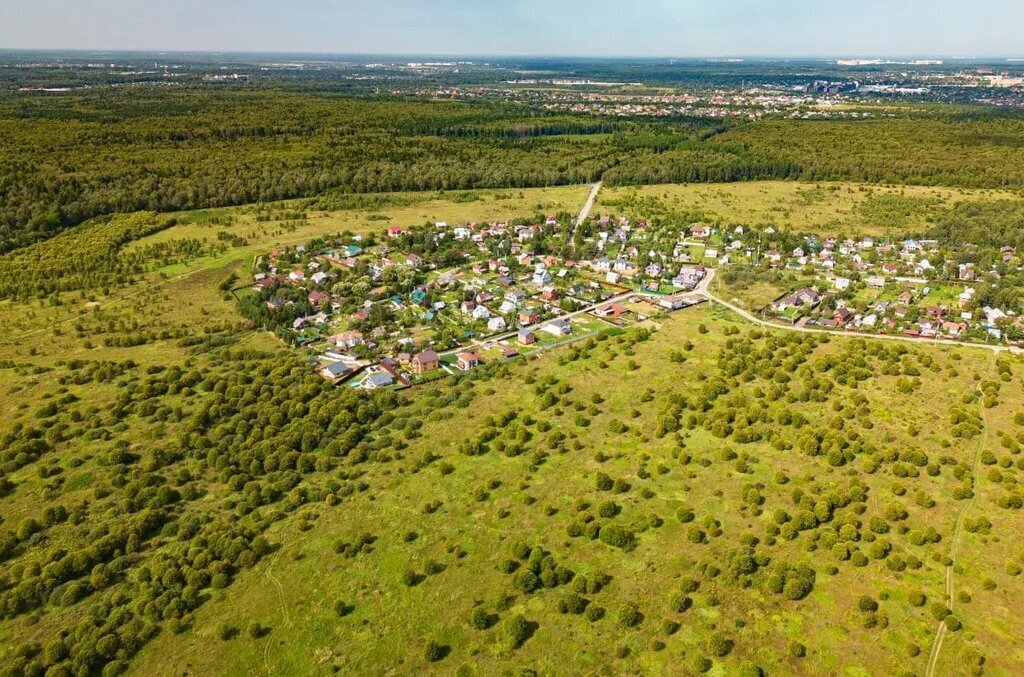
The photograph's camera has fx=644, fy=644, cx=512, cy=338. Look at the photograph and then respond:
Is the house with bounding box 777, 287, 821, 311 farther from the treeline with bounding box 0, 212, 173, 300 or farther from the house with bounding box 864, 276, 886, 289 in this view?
the treeline with bounding box 0, 212, 173, 300

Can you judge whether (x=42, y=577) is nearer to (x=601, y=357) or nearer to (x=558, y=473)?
(x=558, y=473)

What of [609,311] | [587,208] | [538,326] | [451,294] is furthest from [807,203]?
[451,294]

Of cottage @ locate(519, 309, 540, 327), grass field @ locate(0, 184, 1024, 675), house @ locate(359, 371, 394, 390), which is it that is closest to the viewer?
grass field @ locate(0, 184, 1024, 675)

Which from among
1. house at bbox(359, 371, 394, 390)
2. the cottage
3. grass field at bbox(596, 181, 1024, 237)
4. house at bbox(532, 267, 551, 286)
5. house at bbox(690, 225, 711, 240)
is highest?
grass field at bbox(596, 181, 1024, 237)

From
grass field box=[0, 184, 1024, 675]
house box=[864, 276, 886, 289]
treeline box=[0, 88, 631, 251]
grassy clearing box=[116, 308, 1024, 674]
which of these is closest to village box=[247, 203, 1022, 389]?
house box=[864, 276, 886, 289]

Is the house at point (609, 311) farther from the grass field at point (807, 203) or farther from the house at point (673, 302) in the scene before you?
the grass field at point (807, 203)

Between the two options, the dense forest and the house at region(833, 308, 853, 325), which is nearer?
the house at region(833, 308, 853, 325)

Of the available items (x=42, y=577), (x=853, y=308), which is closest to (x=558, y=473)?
(x=42, y=577)
